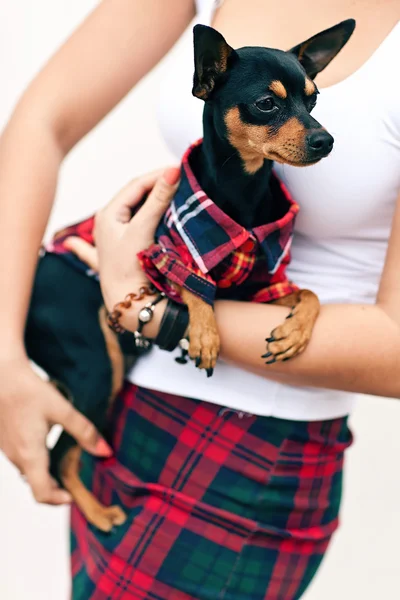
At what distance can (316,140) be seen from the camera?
0.56 m

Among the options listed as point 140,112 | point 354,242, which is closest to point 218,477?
point 354,242

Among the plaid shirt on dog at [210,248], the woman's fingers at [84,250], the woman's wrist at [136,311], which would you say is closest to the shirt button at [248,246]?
the plaid shirt on dog at [210,248]

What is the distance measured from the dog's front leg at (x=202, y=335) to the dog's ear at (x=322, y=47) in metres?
0.28

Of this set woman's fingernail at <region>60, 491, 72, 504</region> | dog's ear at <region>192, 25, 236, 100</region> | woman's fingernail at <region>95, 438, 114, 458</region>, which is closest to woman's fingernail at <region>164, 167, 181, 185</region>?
dog's ear at <region>192, 25, 236, 100</region>

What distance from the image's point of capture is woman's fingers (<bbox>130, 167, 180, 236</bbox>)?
2.76 feet

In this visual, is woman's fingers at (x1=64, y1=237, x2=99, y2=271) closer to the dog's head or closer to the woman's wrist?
the woman's wrist

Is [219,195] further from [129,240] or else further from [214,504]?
[214,504]

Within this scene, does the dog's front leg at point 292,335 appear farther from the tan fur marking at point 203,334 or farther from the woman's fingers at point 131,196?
the woman's fingers at point 131,196

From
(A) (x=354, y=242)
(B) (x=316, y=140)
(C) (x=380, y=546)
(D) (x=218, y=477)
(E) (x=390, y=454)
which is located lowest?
(C) (x=380, y=546)

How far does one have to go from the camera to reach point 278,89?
0.58m

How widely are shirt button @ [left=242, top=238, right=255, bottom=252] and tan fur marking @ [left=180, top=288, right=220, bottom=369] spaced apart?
7cm

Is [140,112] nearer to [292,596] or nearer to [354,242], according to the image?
[354,242]

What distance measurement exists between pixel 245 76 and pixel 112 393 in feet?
1.62

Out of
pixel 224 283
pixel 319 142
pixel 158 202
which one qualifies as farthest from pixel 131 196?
pixel 319 142
